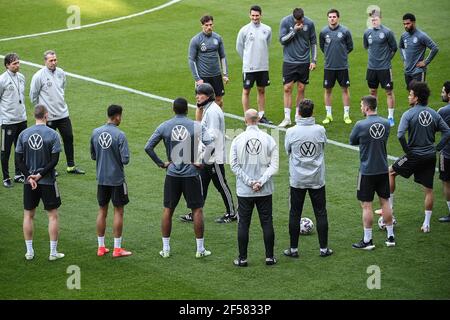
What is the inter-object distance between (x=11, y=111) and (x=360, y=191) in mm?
6579

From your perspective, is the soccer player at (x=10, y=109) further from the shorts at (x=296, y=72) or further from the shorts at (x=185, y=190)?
the shorts at (x=296, y=72)

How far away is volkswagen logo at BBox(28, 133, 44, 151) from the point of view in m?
12.8

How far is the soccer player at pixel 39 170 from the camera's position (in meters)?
12.8

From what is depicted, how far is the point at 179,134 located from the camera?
41.5 feet

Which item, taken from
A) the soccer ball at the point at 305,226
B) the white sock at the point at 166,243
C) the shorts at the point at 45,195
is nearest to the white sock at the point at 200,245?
the white sock at the point at 166,243

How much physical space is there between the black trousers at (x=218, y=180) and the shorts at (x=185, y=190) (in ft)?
4.28

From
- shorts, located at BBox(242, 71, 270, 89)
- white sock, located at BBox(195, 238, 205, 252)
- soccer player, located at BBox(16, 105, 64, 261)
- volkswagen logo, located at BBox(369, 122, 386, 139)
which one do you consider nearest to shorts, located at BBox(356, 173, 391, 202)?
volkswagen logo, located at BBox(369, 122, 386, 139)

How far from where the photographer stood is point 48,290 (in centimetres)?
1183

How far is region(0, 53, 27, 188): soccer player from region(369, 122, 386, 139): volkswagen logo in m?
6.57

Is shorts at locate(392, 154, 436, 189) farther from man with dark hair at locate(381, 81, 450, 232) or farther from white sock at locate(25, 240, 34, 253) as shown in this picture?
white sock at locate(25, 240, 34, 253)
